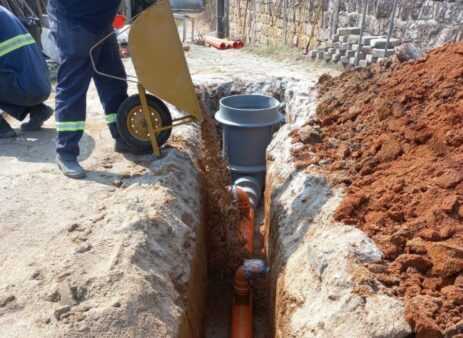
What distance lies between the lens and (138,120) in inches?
150

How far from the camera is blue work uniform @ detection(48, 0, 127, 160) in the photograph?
3.33 m

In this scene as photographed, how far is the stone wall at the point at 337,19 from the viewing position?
593 cm

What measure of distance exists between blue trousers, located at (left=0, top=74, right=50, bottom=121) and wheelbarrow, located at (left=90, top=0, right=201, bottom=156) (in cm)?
120

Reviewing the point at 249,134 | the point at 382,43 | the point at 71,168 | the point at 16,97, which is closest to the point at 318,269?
the point at 71,168

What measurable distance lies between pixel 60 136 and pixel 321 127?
97.7 inches

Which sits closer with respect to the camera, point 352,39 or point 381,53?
point 381,53

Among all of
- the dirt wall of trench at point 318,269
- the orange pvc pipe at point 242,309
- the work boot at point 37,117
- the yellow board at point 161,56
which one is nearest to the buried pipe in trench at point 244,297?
the orange pvc pipe at point 242,309

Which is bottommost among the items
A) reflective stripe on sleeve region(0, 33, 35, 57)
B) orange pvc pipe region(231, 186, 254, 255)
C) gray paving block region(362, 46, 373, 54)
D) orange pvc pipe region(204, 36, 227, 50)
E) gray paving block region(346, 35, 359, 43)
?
orange pvc pipe region(231, 186, 254, 255)

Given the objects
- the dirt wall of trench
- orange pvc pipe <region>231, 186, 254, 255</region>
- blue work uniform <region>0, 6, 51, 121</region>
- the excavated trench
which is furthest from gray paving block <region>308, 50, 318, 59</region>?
blue work uniform <region>0, 6, 51, 121</region>

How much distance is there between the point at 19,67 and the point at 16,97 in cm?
31

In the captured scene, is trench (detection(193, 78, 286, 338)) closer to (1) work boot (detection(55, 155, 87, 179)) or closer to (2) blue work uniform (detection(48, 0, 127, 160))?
(1) work boot (detection(55, 155, 87, 179))

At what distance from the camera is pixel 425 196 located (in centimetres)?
262

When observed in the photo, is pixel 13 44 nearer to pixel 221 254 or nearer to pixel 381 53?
pixel 221 254

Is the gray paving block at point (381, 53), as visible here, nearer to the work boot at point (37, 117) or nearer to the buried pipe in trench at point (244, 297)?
the buried pipe in trench at point (244, 297)
